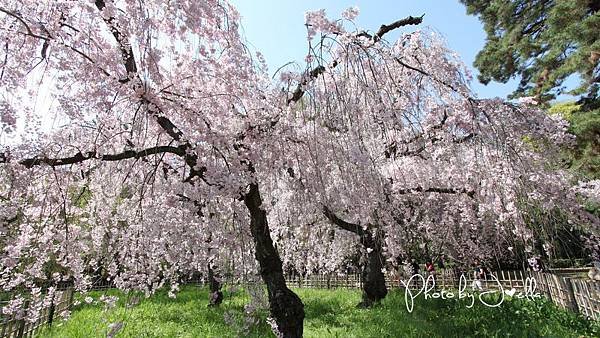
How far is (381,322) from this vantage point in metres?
7.39

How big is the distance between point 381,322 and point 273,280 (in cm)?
379

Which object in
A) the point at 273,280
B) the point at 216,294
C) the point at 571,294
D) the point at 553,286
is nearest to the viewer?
the point at 273,280

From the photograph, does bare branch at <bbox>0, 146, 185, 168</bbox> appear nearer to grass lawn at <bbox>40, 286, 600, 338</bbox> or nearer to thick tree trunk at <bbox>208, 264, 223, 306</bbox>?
grass lawn at <bbox>40, 286, 600, 338</bbox>

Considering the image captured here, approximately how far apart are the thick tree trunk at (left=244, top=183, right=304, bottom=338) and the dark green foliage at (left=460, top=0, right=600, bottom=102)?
932 cm

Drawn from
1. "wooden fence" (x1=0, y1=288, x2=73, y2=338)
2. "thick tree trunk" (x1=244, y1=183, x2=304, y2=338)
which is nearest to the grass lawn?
"wooden fence" (x1=0, y1=288, x2=73, y2=338)

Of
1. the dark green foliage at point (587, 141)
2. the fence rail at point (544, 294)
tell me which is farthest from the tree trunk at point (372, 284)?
the dark green foliage at point (587, 141)

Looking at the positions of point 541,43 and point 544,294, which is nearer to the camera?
point 544,294

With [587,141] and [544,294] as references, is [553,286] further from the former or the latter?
[587,141]

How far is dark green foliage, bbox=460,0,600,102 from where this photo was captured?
9.52m

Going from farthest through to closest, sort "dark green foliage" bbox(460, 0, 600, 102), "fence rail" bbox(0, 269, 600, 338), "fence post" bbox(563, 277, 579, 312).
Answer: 1. "dark green foliage" bbox(460, 0, 600, 102)
2. "fence post" bbox(563, 277, 579, 312)
3. "fence rail" bbox(0, 269, 600, 338)

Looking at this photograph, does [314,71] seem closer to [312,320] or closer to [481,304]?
[312,320]

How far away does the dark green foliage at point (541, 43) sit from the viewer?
31.2 ft

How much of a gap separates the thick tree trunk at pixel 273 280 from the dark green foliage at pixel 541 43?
30.6ft

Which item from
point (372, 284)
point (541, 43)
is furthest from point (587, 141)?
point (372, 284)
